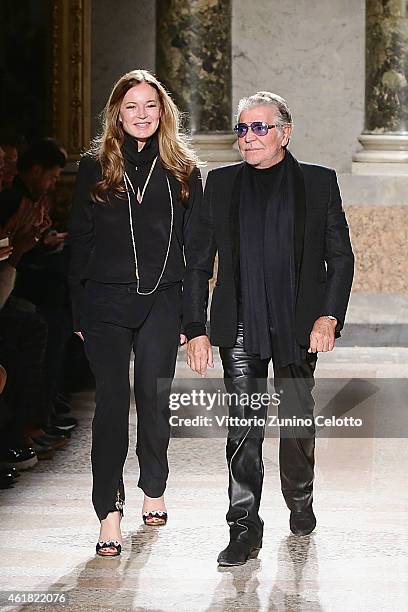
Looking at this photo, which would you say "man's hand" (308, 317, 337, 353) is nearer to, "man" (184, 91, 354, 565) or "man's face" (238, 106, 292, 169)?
"man" (184, 91, 354, 565)

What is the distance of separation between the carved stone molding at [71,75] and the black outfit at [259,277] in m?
7.18

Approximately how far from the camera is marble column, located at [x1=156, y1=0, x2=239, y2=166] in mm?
11555

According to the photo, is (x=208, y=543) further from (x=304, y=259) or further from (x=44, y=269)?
(x=44, y=269)

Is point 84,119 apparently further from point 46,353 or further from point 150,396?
point 150,396

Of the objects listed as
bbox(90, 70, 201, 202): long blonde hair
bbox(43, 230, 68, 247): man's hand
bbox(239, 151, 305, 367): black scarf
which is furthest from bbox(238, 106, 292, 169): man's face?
bbox(43, 230, 68, 247): man's hand

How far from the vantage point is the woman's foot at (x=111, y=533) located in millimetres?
5273

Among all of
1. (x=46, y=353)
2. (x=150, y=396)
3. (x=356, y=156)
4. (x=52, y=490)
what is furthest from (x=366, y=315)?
(x=150, y=396)

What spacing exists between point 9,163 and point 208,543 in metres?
3.42

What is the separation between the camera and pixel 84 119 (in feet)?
40.4

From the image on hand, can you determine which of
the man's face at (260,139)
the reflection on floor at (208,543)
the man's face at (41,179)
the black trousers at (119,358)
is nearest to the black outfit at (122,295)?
the black trousers at (119,358)

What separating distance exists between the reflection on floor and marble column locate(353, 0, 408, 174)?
15.2ft

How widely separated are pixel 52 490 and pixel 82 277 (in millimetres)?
1342

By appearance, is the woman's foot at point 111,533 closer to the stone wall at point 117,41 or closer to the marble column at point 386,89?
the marble column at point 386,89

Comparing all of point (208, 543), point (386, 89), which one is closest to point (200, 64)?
point (386, 89)
